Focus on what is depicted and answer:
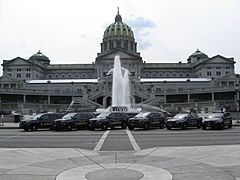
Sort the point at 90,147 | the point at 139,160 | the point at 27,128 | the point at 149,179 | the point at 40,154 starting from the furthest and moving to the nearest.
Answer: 1. the point at 27,128
2. the point at 90,147
3. the point at 40,154
4. the point at 139,160
5. the point at 149,179

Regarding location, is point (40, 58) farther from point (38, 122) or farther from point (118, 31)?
point (38, 122)

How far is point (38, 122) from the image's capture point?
33469mm

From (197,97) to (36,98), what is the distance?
54074 millimetres

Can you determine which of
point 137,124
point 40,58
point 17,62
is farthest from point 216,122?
point 40,58

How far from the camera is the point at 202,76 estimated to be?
149 meters

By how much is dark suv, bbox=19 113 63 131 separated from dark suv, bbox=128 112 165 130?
8076 mm

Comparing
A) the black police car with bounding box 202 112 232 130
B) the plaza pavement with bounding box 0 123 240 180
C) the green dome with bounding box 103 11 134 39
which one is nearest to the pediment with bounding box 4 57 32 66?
the green dome with bounding box 103 11 134 39

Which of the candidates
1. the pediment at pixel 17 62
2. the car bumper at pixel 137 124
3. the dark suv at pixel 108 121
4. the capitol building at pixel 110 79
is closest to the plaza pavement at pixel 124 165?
the car bumper at pixel 137 124

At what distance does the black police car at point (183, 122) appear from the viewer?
106 feet

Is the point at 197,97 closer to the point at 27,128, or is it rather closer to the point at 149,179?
the point at 27,128

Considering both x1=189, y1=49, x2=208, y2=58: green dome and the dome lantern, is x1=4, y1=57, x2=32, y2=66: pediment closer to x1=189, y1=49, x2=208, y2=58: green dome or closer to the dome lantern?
the dome lantern

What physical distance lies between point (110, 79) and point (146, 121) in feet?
290

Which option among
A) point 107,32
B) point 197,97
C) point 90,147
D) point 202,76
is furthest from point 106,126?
point 107,32

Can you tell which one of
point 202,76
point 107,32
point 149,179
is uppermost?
point 107,32
